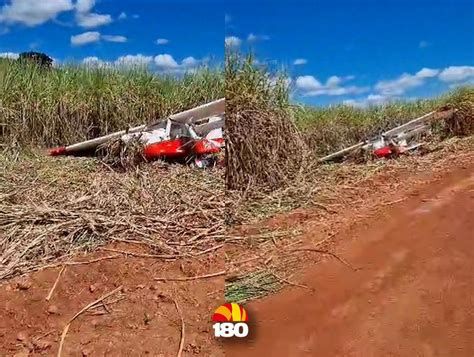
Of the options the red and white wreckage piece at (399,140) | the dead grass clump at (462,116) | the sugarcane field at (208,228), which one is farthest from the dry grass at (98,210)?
the dead grass clump at (462,116)

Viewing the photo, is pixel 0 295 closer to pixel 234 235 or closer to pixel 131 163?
pixel 234 235

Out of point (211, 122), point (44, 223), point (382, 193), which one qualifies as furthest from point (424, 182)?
point (44, 223)

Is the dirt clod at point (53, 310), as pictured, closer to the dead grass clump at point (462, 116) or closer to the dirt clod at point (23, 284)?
the dirt clod at point (23, 284)

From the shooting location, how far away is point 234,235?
5.17 ft

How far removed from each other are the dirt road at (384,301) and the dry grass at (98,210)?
34 centimetres

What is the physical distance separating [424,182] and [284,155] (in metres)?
0.53

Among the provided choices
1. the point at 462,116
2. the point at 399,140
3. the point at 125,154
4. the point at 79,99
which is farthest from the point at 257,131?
the point at 462,116

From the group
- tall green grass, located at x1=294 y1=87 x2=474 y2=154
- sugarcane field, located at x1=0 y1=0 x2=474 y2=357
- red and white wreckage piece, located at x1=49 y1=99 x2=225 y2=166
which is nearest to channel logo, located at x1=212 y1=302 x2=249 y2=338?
sugarcane field, located at x1=0 y1=0 x2=474 y2=357

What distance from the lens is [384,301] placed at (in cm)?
118

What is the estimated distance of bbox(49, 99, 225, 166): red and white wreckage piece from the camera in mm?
2055

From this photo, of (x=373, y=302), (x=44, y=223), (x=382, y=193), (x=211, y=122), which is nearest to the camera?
(x=373, y=302)

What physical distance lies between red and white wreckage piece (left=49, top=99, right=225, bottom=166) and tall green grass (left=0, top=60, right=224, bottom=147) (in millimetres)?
161

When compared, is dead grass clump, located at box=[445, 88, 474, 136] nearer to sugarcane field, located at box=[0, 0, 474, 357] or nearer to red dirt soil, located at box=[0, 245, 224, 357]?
sugarcane field, located at box=[0, 0, 474, 357]

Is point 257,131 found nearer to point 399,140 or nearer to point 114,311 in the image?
point 114,311
